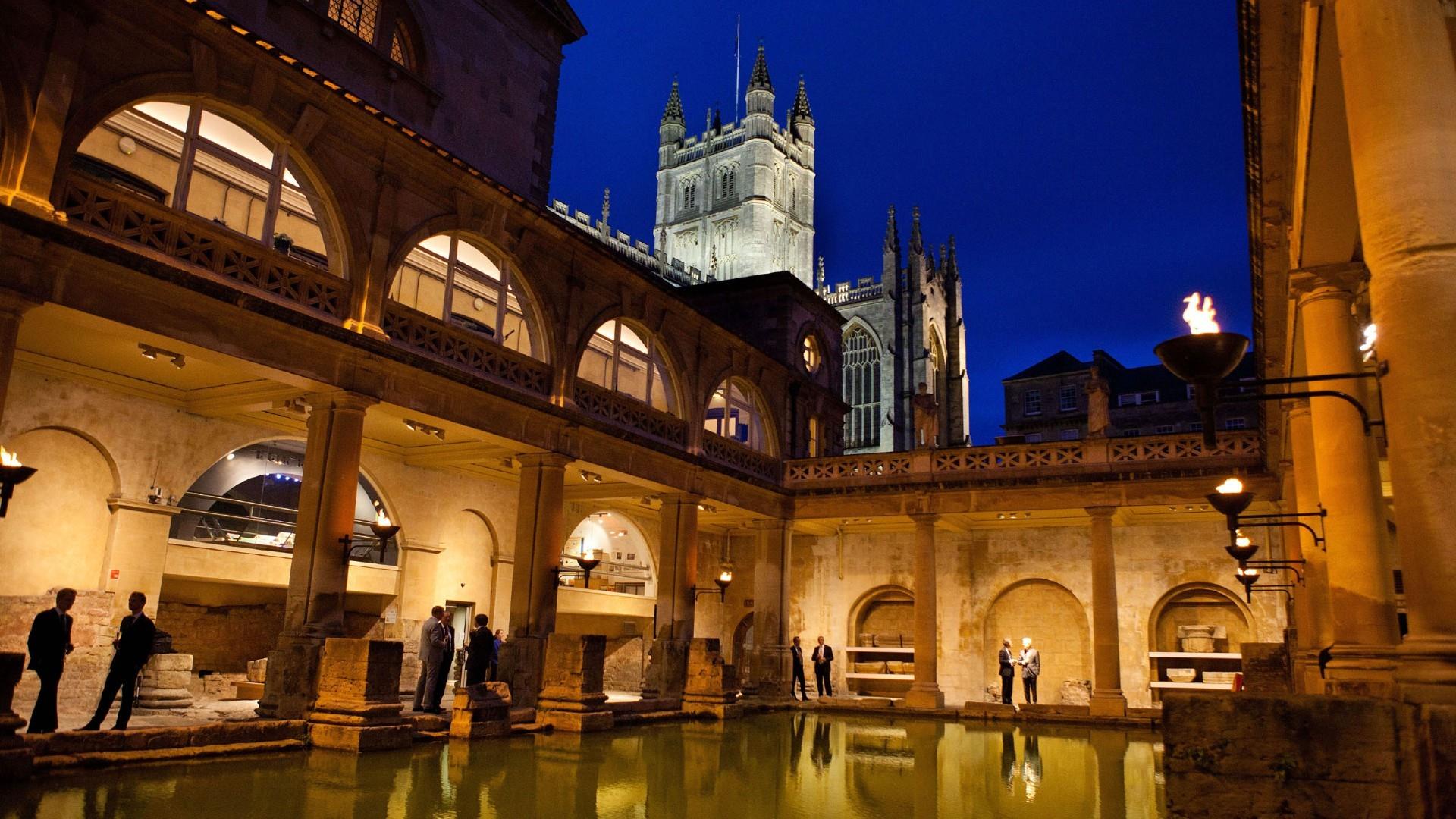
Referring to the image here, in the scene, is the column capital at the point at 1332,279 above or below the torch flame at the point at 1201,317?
above

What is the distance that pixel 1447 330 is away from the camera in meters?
4.75

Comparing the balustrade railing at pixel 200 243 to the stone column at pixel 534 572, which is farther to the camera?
the stone column at pixel 534 572

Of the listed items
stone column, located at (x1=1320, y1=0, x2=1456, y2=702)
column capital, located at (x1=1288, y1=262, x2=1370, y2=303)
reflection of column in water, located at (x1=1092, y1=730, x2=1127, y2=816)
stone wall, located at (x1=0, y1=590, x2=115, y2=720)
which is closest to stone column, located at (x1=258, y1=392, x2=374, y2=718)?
stone wall, located at (x1=0, y1=590, x2=115, y2=720)

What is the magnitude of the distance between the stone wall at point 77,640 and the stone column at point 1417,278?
55.0 ft

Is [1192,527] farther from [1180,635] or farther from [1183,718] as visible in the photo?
[1183,718]

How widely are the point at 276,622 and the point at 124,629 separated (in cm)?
999

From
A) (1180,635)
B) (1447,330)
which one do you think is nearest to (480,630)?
(1447,330)

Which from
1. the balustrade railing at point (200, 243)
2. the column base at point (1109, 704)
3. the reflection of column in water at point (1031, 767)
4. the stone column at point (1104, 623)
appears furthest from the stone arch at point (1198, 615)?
the balustrade railing at point (200, 243)

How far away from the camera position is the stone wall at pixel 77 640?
49.3 feet

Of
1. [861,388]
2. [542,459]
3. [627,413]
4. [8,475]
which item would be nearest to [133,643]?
[8,475]

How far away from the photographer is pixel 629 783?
405 inches

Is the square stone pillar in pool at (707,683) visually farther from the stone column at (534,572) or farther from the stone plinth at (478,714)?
the stone plinth at (478,714)

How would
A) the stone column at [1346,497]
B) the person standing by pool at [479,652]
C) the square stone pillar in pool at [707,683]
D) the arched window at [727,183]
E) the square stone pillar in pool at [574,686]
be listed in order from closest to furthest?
the stone column at [1346,497] < the person standing by pool at [479,652] < the square stone pillar in pool at [574,686] < the square stone pillar in pool at [707,683] < the arched window at [727,183]

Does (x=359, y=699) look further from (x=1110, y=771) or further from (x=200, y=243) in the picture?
(x=1110, y=771)
